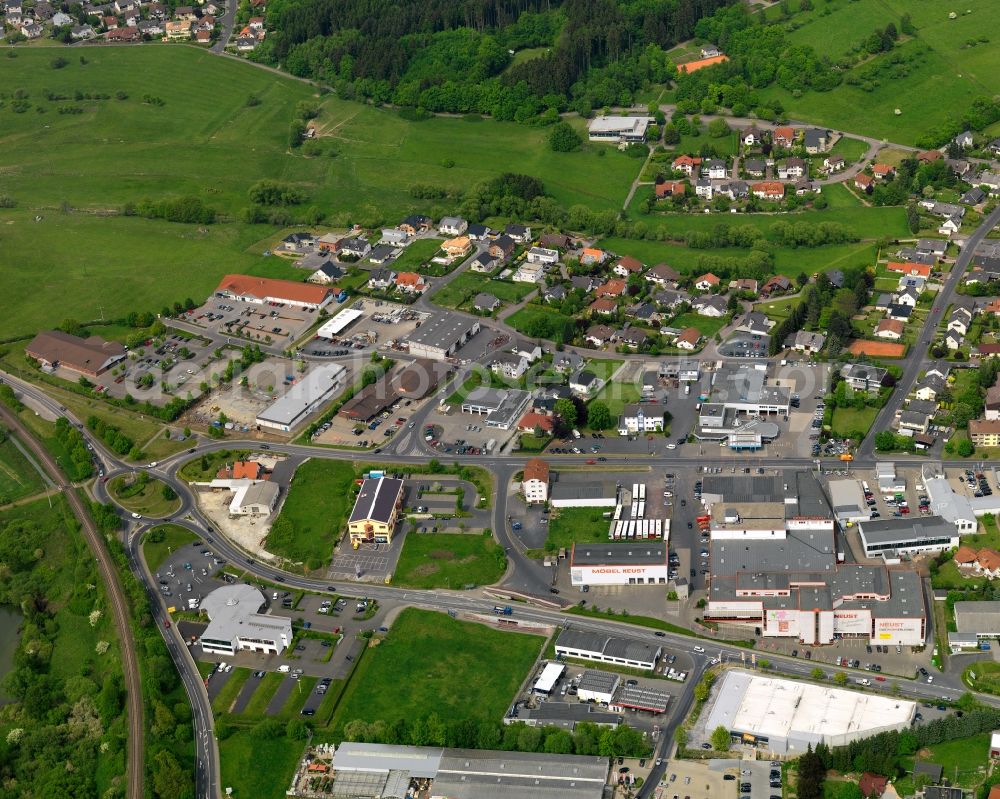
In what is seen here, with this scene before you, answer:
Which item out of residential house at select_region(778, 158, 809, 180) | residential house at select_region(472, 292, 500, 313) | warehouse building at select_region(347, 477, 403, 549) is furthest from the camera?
residential house at select_region(778, 158, 809, 180)

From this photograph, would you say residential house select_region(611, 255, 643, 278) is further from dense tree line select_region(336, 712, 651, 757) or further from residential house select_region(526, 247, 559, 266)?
dense tree line select_region(336, 712, 651, 757)

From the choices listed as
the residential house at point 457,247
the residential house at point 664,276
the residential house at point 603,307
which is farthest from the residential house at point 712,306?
the residential house at point 457,247

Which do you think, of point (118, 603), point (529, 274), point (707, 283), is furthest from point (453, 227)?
point (118, 603)

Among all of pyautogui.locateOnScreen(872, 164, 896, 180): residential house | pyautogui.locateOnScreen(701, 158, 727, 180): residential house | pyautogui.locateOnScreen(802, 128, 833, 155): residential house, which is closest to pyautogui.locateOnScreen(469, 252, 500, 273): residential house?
pyautogui.locateOnScreen(701, 158, 727, 180): residential house

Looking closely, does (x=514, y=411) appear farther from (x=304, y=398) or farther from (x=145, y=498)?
(x=145, y=498)

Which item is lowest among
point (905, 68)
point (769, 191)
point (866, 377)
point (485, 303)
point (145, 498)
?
point (145, 498)

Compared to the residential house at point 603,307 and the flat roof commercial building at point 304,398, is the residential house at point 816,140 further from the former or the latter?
the flat roof commercial building at point 304,398

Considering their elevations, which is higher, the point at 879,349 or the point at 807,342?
the point at 807,342
